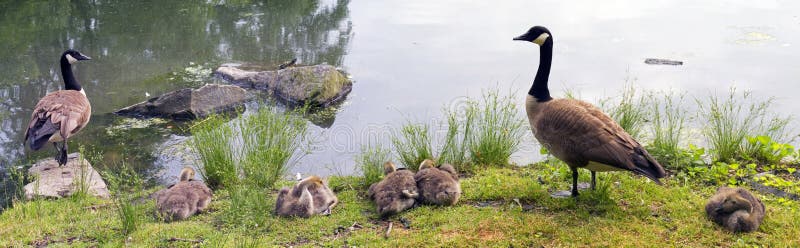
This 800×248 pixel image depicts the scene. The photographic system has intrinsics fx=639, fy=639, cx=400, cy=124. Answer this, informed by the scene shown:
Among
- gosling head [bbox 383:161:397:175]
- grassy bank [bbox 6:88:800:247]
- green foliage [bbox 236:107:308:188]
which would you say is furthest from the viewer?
green foliage [bbox 236:107:308:188]

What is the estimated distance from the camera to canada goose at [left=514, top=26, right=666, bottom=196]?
607 centimetres

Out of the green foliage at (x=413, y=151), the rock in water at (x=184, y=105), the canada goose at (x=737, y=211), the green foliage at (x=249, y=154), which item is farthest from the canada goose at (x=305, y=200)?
the rock in water at (x=184, y=105)

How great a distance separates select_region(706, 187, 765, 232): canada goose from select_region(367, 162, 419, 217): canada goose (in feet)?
9.75

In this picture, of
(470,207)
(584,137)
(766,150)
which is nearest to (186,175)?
(470,207)

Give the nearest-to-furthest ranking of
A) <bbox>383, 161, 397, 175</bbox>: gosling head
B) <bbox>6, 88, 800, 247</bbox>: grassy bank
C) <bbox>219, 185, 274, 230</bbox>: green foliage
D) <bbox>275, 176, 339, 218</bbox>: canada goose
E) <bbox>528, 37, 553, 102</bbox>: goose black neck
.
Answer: <bbox>6, 88, 800, 247</bbox>: grassy bank, <bbox>219, 185, 274, 230</bbox>: green foliage, <bbox>275, 176, 339, 218</bbox>: canada goose, <bbox>528, 37, 553, 102</bbox>: goose black neck, <bbox>383, 161, 397, 175</bbox>: gosling head

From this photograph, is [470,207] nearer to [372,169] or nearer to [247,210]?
[372,169]

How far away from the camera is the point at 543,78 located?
7348 mm

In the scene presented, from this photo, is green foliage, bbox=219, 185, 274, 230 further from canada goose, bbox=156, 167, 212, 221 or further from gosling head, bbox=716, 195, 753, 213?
gosling head, bbox=716, 195, 753, 213

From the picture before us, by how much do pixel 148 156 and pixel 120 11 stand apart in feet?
40.2

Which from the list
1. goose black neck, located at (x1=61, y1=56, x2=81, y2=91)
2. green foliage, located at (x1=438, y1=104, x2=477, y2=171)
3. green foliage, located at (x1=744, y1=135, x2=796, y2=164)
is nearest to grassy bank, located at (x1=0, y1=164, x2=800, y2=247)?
green foliage, located at (x1=438, y1=104, x2=477, y2=171)

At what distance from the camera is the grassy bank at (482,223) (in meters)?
5.93

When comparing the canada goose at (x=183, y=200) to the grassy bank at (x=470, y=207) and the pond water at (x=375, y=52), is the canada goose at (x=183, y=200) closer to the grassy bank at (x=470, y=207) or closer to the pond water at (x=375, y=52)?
the grassy bank at (x=470, y=207)

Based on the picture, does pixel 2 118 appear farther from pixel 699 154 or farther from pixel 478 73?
pixel 699 154

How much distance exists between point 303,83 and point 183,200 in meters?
5.93
